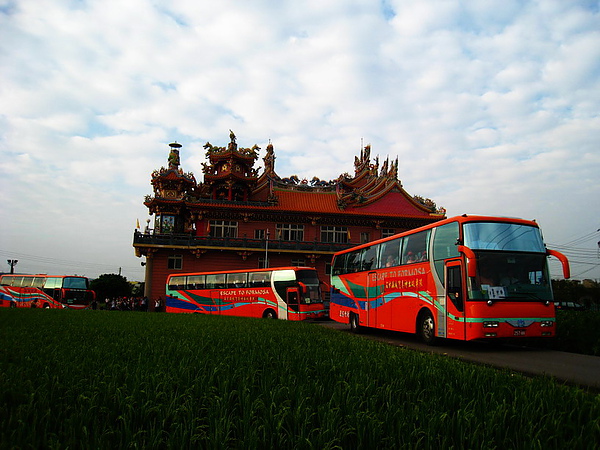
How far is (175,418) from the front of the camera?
3.02m

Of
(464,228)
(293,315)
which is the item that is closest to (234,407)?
(464,228)

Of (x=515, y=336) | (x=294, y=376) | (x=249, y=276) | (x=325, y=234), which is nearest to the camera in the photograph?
(x=294, y=376)

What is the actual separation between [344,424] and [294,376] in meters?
1.53

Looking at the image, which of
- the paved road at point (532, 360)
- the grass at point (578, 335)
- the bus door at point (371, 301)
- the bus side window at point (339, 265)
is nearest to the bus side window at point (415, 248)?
the bus door at point (371, 301)

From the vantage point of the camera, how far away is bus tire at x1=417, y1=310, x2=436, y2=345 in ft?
38.2

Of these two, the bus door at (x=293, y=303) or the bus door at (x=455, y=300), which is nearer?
the bus door at (x=455, y=300)

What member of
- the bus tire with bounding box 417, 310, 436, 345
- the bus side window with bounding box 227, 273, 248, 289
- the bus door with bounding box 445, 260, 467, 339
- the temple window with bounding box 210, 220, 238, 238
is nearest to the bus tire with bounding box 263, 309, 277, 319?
the bus side window with bounding box 227, 273, 248, 289

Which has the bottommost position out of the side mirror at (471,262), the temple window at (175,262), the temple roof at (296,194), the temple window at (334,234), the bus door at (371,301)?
the bus door at (371,301)

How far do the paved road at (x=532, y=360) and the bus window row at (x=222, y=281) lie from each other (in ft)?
43.3

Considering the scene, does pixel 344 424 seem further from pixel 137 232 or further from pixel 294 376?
pixel 137 232

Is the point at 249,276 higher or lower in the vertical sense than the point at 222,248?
lower

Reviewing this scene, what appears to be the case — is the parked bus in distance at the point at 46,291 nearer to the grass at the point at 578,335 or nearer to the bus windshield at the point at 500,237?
the bus windshield at the point at 500,237

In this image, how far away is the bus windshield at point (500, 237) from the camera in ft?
34.2

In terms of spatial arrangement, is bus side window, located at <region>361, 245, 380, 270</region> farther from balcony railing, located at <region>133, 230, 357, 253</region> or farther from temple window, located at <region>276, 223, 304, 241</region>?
temple window, located at <region>276, 223, 304, 241</region>
